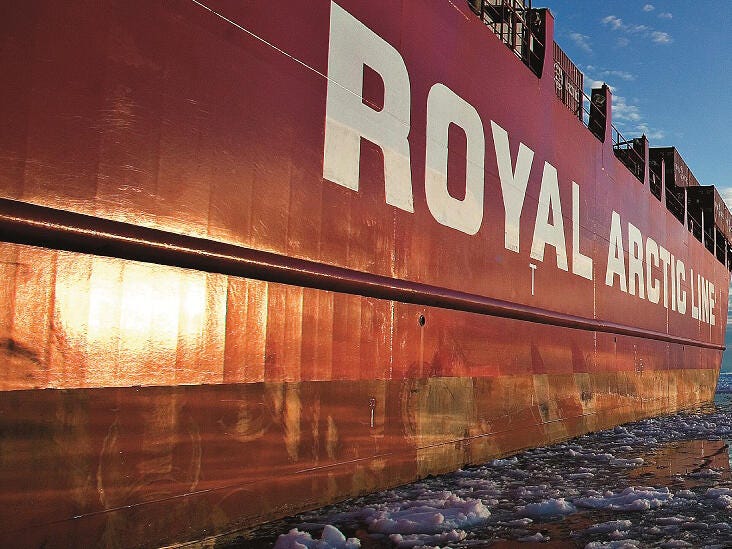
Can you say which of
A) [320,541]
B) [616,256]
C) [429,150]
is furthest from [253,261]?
[616,256]

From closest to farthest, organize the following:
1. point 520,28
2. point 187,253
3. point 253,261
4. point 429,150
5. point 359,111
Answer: point 187,253 < point 253,261 < point 359,111 < point 429,150 < point 520,28

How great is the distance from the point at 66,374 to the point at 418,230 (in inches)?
102

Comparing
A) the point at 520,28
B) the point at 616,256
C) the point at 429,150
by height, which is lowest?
the point at 616,256

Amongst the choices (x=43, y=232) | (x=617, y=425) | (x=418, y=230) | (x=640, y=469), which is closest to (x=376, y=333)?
(x=418, y=230)

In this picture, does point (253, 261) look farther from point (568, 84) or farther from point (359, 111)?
point (568, 84)

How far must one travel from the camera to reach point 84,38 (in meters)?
2.33

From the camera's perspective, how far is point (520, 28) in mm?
6906

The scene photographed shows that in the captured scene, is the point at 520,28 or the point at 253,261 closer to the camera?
the point at 253,261

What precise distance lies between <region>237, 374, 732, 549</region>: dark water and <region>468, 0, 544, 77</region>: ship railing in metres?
3.96

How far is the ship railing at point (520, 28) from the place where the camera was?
6402 millimetres

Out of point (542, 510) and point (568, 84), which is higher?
point (568, 84)

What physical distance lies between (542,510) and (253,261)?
203cm

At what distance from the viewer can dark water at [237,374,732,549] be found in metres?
2.89

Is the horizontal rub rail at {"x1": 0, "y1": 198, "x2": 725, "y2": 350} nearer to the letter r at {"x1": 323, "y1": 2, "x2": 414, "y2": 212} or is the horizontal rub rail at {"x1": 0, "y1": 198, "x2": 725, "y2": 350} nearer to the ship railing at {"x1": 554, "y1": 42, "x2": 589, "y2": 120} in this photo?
the letter r at {"x1": 323, "y1": 2, "x2": 414, "y2": 212}
